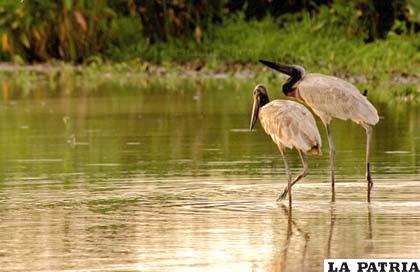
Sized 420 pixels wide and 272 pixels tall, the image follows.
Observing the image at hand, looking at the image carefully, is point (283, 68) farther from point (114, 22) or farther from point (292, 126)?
point (114, 22)

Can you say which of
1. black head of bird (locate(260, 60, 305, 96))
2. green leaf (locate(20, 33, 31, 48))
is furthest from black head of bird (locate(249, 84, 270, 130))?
green leaf (locate(20, 33, 31, 48))

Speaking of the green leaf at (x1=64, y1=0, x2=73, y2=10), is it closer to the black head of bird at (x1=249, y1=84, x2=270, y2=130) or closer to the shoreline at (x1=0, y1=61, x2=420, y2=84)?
the shoreline at (x1=0, y1=61, x2=420, y2=84)

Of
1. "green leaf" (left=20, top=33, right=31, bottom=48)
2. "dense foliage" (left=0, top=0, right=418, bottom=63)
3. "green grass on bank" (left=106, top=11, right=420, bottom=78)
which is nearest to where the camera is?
Result: "green grass on bank" (left=106, top=11, right=420, bottom=78)

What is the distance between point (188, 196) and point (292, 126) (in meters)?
0.98

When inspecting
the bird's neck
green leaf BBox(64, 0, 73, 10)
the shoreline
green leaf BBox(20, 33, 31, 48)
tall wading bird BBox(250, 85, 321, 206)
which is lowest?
the shoreline

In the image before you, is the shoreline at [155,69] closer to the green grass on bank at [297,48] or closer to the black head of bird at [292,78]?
the green grass on bank at [297,48]

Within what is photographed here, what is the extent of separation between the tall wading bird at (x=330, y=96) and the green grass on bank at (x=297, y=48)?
40.4 ft

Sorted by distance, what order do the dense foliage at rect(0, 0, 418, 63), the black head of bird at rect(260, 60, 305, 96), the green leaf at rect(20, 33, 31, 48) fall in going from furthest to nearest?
the green leaf at rect(20, 33, 31, 48), the dense foliage at rect(0, 0, 418, 63), the black head of bird at rect(260, 60, 305, 96)

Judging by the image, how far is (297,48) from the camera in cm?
2912

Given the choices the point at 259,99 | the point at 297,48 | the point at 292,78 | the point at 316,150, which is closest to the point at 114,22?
the point at 297,48

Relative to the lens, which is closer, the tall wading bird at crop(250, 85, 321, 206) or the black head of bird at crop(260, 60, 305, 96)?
the tall wading bird at crop(250, 85, 321, 206)

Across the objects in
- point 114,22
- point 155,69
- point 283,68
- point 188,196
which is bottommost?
point 155,69

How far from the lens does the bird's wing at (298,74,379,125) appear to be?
12453mm

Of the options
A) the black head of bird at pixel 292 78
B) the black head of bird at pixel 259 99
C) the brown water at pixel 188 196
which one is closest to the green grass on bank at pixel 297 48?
the brown water at pixel 188 196
